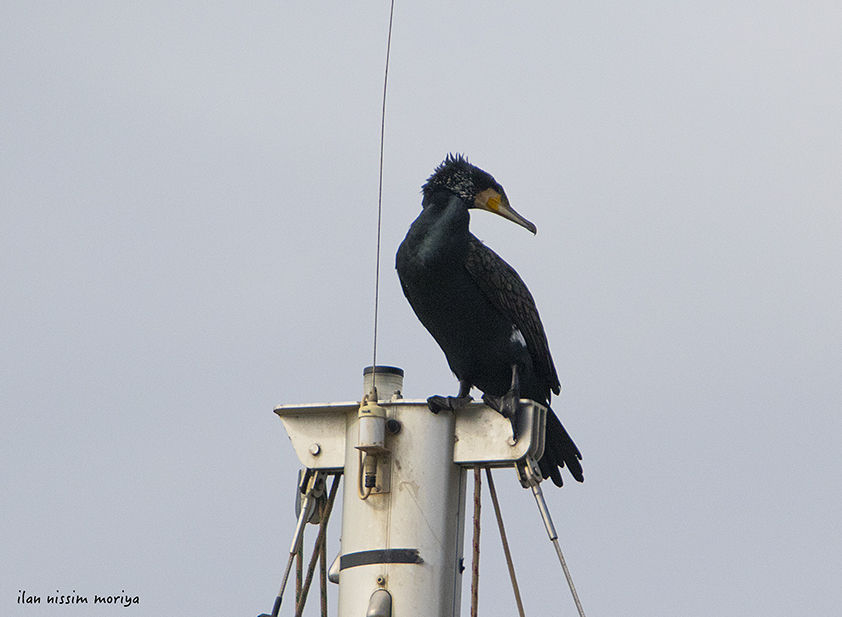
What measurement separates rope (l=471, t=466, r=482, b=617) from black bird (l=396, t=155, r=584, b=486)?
1030 mm

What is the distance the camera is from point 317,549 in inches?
274

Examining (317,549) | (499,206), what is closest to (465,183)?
(499,206)

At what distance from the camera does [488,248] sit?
8.12 m

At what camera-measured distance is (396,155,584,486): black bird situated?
7770 mm

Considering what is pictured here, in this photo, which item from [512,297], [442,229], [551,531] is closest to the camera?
[551,531]

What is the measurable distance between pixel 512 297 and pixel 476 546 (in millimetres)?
1982

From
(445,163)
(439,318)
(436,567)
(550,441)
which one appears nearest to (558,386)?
(550,441)

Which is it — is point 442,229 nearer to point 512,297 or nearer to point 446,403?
point 512,297

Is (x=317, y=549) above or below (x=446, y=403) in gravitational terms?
below

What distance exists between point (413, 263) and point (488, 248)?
64cm

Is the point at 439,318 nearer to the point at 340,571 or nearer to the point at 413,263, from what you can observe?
the point at 413,263

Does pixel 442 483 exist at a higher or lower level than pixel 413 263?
lower

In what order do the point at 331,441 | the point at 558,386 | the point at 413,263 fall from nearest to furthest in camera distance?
the point at 331,441 → the point at 413,263 → the point at 558,386

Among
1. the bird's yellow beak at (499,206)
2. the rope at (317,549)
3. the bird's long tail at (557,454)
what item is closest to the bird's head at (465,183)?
the bird's yellow beak at (499,206)
